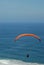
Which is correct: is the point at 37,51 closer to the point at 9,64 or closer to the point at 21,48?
the point at 21,48

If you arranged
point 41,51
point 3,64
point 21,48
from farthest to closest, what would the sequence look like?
1. point 21,48
2. point 41,51
3. point 3,64

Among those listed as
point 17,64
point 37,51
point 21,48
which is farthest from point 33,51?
point 17,64

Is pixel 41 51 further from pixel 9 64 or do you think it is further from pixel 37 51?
pixel 9 64

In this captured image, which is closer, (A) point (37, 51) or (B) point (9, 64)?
(B) point (9, 64)

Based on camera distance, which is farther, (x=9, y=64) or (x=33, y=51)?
(x=33, y=51)

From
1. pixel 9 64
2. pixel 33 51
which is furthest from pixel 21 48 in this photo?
pixel 9 64

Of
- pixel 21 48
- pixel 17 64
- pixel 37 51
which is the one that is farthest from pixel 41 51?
pixel 17 64

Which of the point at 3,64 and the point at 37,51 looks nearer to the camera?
the point at 3,64

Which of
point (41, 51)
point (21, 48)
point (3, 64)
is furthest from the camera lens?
point (21, 48)
